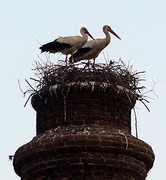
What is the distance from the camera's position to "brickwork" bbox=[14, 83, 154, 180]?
916 cm

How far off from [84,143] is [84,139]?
66 mm

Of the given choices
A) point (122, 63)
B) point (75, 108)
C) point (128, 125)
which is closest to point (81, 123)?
point (75, 108)

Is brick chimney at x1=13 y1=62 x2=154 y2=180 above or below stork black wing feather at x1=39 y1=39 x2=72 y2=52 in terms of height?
below

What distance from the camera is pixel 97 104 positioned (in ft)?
32.0

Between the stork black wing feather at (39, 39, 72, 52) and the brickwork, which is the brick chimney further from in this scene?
the stork black wing feather at (39, 39, 72, 52)

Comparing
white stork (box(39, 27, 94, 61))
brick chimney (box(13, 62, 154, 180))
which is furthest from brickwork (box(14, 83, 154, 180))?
white stork (box(39, 27, 94, 61))

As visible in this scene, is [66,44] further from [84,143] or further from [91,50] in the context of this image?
[84,143]

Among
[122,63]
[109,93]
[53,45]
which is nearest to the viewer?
[109,93]

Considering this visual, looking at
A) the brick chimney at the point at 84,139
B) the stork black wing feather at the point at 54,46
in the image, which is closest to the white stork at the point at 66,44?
the stork black wing feather at the point at 54,46

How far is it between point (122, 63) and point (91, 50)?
1404 mm

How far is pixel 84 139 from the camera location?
30.0ft

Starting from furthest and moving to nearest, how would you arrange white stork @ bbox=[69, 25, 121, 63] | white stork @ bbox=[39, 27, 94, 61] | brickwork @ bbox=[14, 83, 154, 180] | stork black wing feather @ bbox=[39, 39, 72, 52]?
white stork @ bbox=[69, 25, 121, 63] → white stork @ bbox=[39, 27, 94, 61] → stork black wing feather @ bbox=[39, 39, 72, 52] → brickwork @ bbox=[14, 83, 154, 180]

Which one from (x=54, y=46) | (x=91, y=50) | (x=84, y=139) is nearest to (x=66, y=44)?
(x=54, y=46)

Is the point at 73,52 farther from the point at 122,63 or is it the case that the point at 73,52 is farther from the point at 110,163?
the point at 110,163
